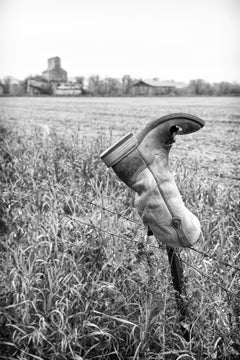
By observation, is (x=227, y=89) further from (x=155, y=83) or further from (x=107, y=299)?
(x=107, y=299)

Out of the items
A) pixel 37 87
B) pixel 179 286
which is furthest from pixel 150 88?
pixel 179 286

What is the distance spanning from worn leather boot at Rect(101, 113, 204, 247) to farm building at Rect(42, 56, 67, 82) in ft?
263

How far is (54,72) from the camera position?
79.2m

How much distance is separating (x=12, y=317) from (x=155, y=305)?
2.81ft

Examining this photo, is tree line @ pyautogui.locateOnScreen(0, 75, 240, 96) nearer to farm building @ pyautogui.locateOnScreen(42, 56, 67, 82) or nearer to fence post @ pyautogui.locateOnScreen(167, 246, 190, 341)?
farm building @ pyautogui.locateOnScreen(42, 56, 67, 82)

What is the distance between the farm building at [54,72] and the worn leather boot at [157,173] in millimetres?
80296

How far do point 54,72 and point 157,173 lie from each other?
84622 millimetres

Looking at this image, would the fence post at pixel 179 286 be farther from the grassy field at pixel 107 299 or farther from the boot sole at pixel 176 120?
the boot sole at pixel 176 120

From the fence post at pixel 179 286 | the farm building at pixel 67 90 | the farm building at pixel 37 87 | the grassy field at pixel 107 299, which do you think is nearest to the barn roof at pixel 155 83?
the farm building at pixel 67 90

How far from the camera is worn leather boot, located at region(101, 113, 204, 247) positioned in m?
1.39

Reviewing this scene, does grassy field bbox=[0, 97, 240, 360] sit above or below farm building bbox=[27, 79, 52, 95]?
below

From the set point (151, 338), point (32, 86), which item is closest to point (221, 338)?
point (151, 338)

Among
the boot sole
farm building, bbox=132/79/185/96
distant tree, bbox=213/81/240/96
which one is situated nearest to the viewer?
the boot sole

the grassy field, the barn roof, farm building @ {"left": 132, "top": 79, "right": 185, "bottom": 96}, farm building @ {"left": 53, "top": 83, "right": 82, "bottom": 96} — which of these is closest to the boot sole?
the grassy field
